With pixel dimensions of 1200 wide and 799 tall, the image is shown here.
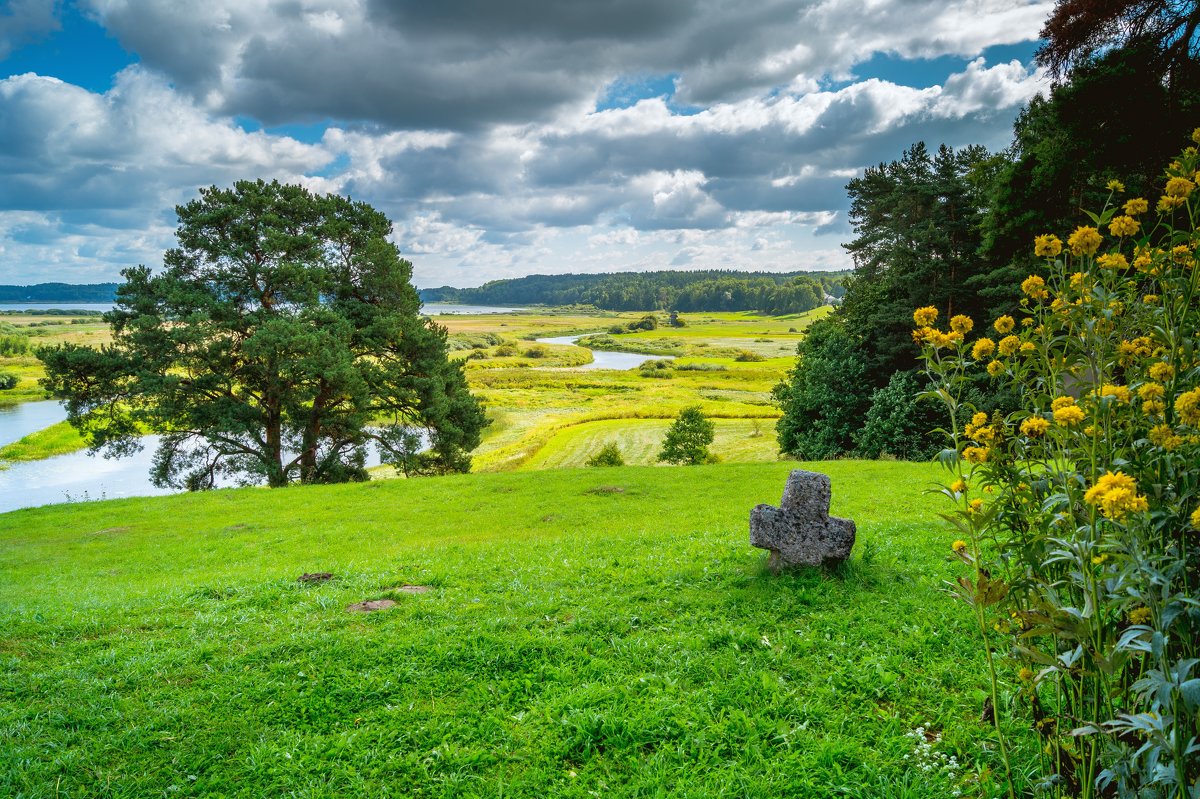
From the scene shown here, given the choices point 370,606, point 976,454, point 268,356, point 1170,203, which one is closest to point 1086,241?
point 1170,203

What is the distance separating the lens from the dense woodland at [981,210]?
11883 millimetres

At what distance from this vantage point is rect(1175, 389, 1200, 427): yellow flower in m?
2.49

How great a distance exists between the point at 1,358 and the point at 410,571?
104649 mm

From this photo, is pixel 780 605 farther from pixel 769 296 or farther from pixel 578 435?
pixel 769 296

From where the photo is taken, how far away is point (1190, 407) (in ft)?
8.25

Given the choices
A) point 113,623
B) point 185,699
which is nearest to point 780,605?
point 185,699

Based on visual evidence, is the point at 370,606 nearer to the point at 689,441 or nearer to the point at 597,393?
the point at 689,441

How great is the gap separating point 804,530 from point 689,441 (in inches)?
1201

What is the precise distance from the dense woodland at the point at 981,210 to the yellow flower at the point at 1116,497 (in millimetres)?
7657

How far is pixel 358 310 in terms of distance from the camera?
29.4 m

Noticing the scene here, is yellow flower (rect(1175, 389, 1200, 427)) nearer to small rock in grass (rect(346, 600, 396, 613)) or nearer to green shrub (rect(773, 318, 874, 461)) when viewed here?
small rock in grass (rect(346, 600, 396, 613))

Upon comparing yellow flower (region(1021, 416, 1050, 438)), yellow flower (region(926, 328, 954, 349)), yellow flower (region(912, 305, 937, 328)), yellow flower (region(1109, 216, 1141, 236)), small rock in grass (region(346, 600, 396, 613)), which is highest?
yellow flower (region(1109, 216, 1141, 236))

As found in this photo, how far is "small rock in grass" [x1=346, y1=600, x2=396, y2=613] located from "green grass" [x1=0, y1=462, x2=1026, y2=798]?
0.23 metres

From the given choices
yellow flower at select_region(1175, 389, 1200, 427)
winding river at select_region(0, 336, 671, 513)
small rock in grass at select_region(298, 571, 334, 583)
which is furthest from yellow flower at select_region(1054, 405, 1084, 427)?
winding river at select_region(0, 336, 671, 513)
